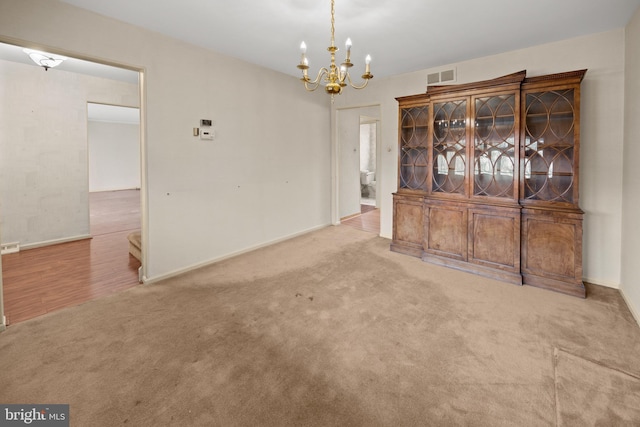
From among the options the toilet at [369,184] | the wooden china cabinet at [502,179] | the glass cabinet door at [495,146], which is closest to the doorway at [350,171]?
the toilet at [369,184]

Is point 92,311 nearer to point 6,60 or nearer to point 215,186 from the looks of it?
point 215,186

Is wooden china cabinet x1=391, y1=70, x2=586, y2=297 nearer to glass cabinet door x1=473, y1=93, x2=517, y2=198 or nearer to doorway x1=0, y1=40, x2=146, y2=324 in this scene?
glass cabinet door x1=473, y1=93, x2=517, y2=198

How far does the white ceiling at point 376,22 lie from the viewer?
8.97ft

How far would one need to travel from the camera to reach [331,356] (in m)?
2.15

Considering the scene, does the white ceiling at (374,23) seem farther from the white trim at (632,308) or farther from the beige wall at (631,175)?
the white trim at (632,308)

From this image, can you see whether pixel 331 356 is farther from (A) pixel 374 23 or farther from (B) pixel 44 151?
(B) pixel 44 151

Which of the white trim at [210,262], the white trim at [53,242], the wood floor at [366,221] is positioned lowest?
the white trim at [210,262]

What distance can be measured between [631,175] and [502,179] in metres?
1.09

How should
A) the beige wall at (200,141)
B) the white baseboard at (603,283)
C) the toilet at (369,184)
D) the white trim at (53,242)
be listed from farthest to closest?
the toilet at (369,184) < the white trim at (53,242) < the white baseboard at (603,283) < the beige wall at (200,141)

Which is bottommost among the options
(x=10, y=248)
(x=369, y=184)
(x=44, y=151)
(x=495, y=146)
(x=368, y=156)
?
(x=10, y=248)

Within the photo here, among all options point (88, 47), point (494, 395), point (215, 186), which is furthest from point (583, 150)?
point (88, 47)

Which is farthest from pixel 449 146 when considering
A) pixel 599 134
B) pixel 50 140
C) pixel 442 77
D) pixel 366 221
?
pixel 50 140

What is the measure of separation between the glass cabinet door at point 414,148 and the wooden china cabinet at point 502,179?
2 cm

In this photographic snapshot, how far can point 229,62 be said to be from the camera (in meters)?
4.09
